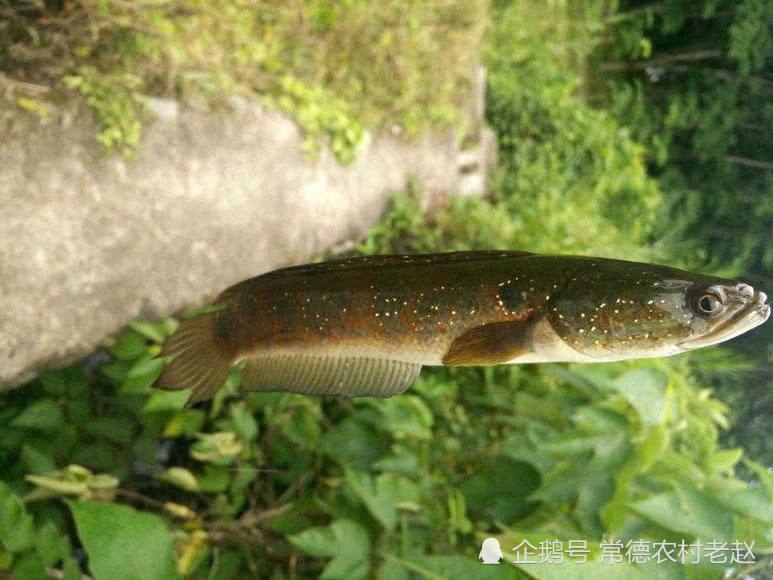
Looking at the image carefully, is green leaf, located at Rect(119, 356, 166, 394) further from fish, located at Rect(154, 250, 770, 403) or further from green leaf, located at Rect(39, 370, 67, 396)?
fish, located at Rect(154, 250, 770, 403)

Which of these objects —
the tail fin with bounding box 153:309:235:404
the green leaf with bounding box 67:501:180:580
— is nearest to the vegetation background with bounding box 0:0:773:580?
the green leaf with bounding box 67:501:180:580

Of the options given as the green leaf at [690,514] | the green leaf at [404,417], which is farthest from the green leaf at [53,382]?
the green leaf at [690,514]

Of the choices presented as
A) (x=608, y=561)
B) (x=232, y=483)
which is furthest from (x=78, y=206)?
(x=608, y=561)

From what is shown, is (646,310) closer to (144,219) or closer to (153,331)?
(153,331)

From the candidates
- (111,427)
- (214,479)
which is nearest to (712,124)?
(214,479)

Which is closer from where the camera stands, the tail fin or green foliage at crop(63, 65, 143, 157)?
the tail fin

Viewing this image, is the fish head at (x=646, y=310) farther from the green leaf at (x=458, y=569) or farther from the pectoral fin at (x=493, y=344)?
the green leaf at (x=458, y=569)
